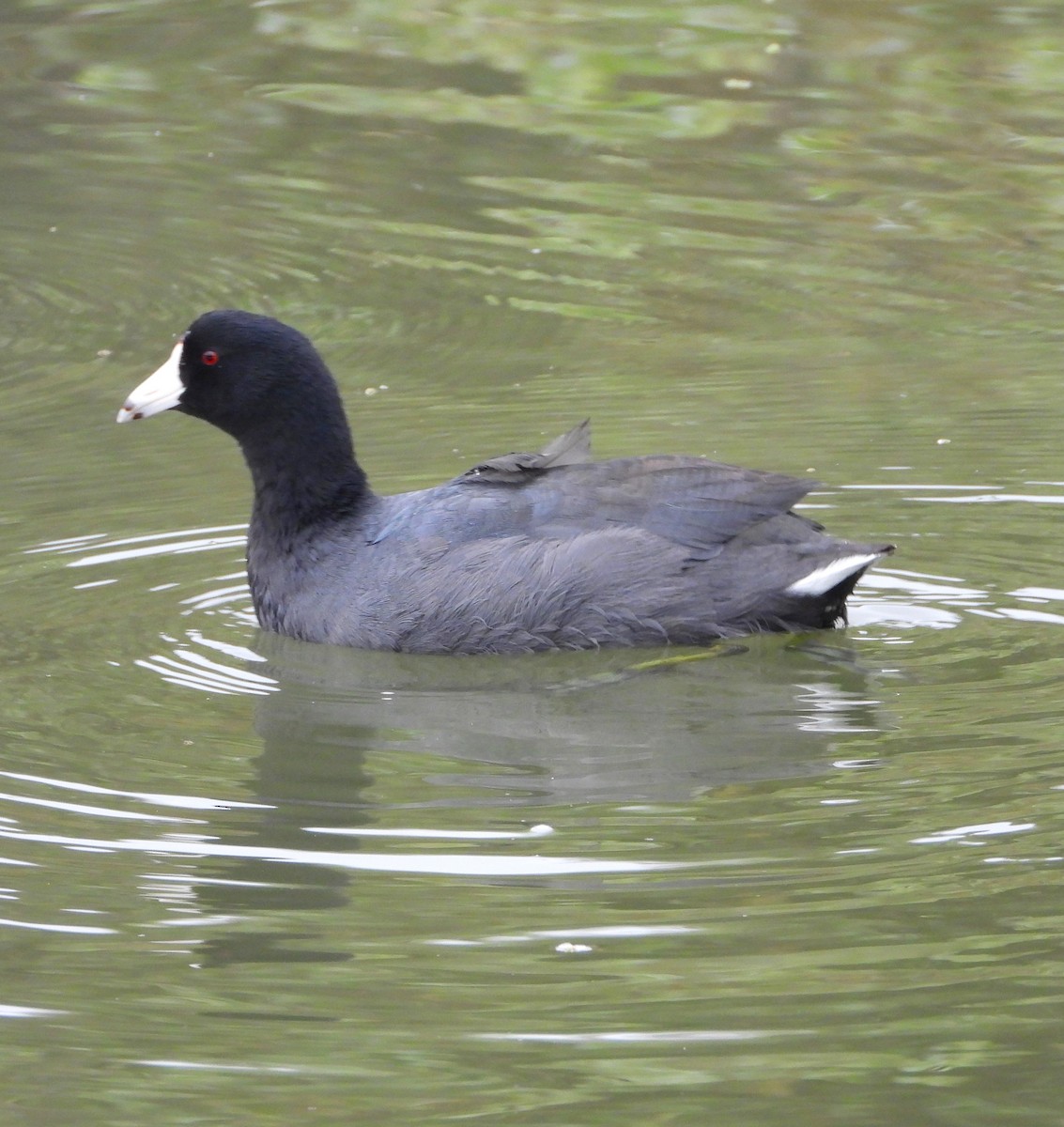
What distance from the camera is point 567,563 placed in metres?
6.04

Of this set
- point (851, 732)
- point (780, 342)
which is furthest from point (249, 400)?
point (780, 342)

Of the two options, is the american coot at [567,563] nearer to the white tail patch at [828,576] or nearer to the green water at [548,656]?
the white tail patch at [828,576]

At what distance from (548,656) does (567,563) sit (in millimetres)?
289

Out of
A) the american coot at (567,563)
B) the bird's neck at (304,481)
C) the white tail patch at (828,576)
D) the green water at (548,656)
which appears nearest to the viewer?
the green water at (548,656)

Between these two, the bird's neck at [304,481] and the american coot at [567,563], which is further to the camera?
the bird's neck at [304,481]

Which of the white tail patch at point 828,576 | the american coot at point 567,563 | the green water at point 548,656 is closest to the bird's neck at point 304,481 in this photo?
the american coot at point 567,563

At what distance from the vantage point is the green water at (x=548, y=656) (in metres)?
3.78

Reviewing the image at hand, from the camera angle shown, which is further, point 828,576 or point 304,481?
point 304,481

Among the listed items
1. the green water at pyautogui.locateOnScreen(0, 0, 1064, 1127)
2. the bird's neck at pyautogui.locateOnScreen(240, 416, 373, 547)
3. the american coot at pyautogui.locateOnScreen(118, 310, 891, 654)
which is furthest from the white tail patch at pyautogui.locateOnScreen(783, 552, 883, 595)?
the bird's neck at pyautogui.locateOnScreen(240, 416, 373, 547)

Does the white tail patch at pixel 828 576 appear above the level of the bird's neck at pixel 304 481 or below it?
below

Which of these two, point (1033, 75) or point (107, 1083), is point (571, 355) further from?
point (107, 1083)

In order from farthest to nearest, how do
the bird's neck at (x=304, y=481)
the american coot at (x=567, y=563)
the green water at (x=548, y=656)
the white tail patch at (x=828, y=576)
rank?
the bird's neck at (x=304, y=481), the american coot at (x=567, y=563), the white tail patch at (x=828, y=576), the green water at (x=548, y=656)

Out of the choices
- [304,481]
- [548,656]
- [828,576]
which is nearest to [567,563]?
[548,656]

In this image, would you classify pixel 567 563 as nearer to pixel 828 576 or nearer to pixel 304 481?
pixel 828 576
